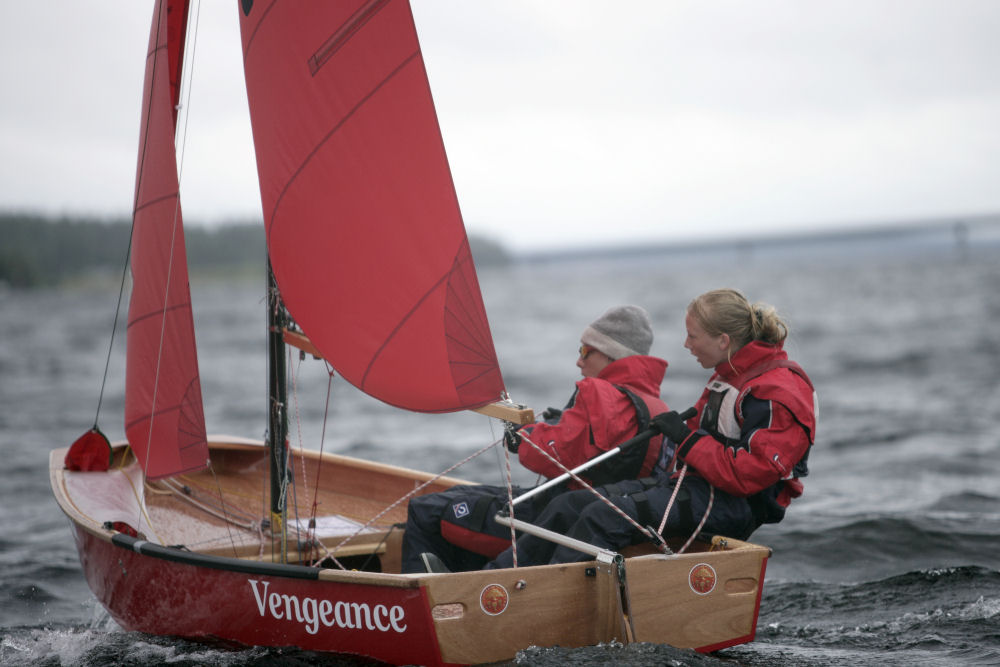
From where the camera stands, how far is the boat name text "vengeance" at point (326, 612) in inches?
124

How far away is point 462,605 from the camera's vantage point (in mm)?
3096

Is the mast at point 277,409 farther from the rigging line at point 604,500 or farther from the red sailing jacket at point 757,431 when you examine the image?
the red sailing jacket at point 757,431

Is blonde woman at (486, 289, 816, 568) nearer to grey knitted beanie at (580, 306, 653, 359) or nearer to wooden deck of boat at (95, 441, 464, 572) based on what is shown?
grey knitted beanie at (580, 306, 653, 359)

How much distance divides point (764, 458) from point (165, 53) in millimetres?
3100

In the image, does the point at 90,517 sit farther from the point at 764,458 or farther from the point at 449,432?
the point at 449,432

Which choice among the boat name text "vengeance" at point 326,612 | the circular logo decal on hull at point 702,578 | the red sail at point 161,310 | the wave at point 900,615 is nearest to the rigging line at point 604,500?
the circular logo decal on hull at point 702,578

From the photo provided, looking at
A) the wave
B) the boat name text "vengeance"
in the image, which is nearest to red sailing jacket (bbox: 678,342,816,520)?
the wave

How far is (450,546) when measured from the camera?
381 cm

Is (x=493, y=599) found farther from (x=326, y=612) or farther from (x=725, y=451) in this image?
(x=725, y=451)

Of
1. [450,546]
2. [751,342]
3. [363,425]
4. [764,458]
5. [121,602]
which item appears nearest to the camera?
[764,458]

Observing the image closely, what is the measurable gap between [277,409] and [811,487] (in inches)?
197

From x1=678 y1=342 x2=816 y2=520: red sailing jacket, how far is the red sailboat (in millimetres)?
269

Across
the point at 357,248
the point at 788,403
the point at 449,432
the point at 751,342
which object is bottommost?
the point at 449,432

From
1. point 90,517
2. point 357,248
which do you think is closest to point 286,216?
point 357,248
